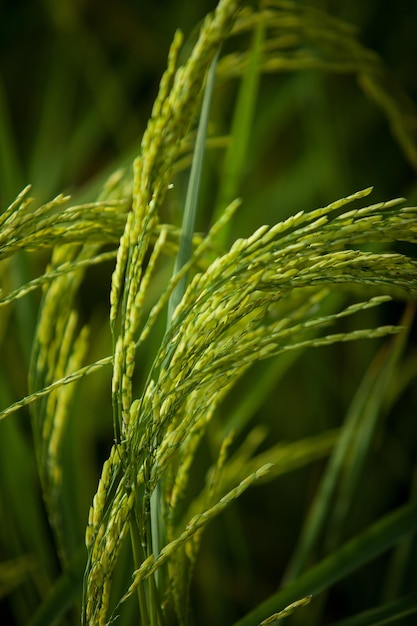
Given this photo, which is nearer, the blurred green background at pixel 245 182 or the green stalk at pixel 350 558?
the green stalk at pixel 350 558

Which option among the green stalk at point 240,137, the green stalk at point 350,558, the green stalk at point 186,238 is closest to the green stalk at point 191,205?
the green stalk at point 186,238

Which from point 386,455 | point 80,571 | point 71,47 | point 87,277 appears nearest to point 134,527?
point 80,571

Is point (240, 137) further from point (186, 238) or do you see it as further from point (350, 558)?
point (350, 558)

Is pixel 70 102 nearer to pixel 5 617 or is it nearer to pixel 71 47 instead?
pixel 71 47

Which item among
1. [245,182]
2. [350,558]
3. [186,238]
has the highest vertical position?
[245,182]

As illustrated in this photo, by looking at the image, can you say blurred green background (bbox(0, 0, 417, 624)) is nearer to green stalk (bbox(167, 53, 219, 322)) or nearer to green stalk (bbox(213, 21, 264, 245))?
green stalk (bbox(213, 21, 264, 245))

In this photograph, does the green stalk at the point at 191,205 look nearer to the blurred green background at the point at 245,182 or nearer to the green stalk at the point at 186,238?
the green stalk at the point at 186,238

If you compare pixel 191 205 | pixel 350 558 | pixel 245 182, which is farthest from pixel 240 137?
pixel 245 182

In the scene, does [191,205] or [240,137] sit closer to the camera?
[191,205]
